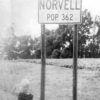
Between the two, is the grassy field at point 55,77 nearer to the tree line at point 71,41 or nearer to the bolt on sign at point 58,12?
the tree line at point 71,41

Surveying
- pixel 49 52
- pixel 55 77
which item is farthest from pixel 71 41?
pixel 55 77

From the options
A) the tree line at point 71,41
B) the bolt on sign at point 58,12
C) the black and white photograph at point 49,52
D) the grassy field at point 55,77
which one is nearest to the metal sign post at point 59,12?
the bolt on sign at point 58,12

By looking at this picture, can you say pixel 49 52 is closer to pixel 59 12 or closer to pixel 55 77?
pixel 55 77

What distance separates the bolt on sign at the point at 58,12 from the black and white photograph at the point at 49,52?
2.41ft

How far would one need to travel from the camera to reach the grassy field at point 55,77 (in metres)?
5.16

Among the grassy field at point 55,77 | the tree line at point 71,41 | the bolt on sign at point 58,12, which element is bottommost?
the grassy field at point 55,77

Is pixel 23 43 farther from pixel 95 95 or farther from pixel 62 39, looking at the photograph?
pixel 95 95

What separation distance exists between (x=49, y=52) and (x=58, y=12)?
4.44 feet

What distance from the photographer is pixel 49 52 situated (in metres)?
5.25

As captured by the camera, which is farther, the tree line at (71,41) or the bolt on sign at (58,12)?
the tree line at (71,41)

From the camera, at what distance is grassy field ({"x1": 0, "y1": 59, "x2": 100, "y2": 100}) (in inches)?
203

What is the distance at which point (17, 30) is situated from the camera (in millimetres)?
5395

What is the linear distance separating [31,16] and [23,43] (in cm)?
62

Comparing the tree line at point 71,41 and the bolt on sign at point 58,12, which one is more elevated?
the bolt on sign at point 58,12
